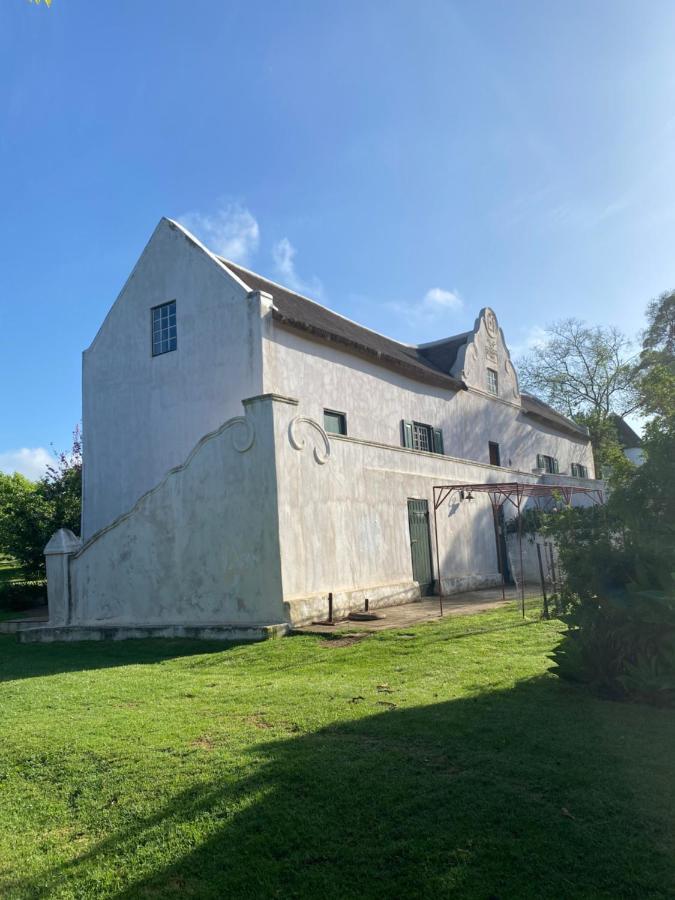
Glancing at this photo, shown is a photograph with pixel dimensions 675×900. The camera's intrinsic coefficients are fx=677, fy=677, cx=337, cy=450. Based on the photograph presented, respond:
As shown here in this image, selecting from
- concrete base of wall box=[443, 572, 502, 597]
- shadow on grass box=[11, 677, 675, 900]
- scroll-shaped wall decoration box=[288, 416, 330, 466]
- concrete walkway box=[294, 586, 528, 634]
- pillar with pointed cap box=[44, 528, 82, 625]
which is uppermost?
scroll-shaped wall decoration box=[288, 416, 330, 466]

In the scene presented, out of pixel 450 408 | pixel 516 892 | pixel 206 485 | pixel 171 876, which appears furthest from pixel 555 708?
pixel 450 408

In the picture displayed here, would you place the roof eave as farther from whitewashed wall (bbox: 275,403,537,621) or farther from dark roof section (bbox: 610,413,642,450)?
dark roof section (bbox: 610,413,642,450)

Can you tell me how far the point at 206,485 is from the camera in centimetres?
1283

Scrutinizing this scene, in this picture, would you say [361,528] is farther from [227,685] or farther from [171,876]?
[171,876]

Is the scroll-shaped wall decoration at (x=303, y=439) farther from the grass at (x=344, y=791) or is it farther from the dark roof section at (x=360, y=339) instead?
the grass at (x=344, y=791)

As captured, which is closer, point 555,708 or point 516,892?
point 516,892

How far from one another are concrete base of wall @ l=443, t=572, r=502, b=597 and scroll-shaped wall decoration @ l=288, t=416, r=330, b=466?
18.3ft

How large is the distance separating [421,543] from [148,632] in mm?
7093

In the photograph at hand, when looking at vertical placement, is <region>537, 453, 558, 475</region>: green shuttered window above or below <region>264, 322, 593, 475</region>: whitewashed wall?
below

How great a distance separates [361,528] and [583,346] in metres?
34.7

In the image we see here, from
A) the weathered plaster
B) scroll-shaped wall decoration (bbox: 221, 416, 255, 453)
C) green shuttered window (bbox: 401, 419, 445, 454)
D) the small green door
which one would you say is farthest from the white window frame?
the weathered plaster

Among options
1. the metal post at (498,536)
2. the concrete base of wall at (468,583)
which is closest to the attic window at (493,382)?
the metal post at (498,536)

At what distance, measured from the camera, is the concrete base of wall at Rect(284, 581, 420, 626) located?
11.8 metres

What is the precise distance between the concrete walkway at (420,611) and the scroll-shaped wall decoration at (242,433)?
340 cm
